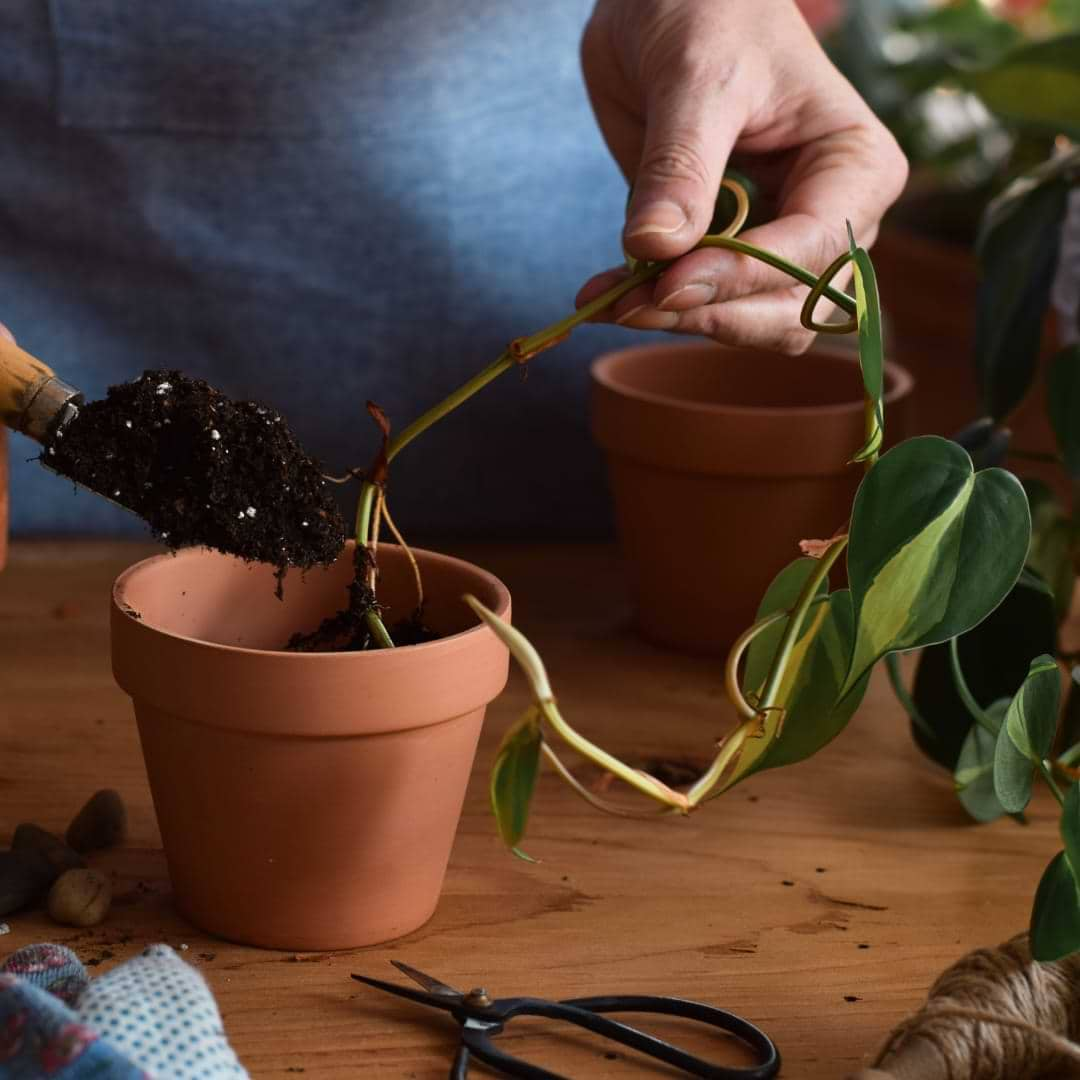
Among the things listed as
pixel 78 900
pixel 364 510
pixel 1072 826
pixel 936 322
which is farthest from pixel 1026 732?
pixel 936 322

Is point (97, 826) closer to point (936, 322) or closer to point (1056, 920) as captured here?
point (1056, 920)

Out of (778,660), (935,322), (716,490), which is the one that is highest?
(778,660)

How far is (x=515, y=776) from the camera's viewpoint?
1.77ft

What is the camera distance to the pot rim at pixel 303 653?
23.0 inches

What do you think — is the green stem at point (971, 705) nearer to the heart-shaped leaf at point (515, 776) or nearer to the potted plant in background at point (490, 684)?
the potted plant in background at point (490, 684)

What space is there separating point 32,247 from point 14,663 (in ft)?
1.29

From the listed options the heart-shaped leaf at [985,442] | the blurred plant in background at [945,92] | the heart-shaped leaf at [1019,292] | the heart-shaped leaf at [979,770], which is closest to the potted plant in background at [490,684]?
the heart-shaped leaf at [979,770]

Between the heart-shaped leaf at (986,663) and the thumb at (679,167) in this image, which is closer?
the thumb at (679,167)

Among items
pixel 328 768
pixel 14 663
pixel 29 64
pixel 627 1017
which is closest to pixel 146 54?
pixel 29 64

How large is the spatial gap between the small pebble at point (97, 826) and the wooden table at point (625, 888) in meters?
0.01

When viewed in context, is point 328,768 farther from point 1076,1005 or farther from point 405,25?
point 405,25

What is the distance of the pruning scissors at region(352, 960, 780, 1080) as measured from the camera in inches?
21.9

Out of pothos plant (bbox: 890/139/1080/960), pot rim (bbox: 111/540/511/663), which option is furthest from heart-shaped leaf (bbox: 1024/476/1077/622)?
pot rim (bbox: 111/540/511/663)

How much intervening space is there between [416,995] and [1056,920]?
242 millimetres
